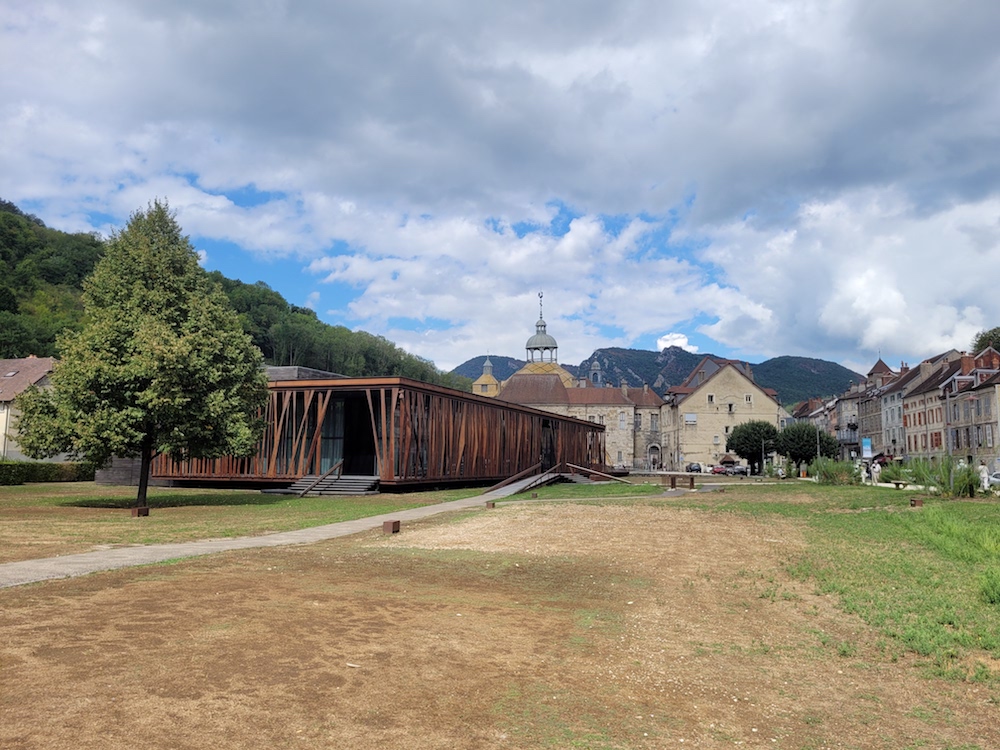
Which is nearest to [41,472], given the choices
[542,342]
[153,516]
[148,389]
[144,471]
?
[144,471]

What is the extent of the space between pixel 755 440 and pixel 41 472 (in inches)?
2594

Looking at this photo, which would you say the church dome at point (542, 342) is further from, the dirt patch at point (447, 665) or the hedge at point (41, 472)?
A: the dirt patch at point (447, 665)

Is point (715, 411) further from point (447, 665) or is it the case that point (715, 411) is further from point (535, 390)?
point (447, 665)

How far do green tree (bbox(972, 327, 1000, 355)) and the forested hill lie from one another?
75.1 m

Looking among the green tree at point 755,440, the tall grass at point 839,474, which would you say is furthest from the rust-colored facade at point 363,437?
the green tree at point 755,440

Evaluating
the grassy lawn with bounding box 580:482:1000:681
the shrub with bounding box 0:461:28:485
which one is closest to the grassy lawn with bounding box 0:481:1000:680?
the grassy lawn with bounding box 580:482:1000:681

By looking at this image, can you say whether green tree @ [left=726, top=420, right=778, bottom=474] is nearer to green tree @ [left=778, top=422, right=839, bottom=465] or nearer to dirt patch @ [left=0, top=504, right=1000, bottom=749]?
green tree @ [left=778, top=422, right=839, bottom=465]

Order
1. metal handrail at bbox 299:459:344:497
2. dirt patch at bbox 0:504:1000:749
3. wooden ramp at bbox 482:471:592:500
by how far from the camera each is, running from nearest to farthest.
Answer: dirt patch at bbox 0:504:1000:749
wooden ramp at bbox 482:471:592:500
metal handrail at bbox 299:459:344:497

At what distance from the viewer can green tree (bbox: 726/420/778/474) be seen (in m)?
81.8

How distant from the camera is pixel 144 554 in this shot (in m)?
13.0

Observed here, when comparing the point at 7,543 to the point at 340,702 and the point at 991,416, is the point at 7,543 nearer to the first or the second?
the point at 340,702

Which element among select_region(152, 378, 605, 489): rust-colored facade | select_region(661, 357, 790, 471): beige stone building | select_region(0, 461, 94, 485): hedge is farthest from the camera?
select_region(661, 357, 790, 471): beige stone building

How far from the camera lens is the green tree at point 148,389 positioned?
2492 cm

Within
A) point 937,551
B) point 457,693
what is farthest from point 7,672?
point 937,551
